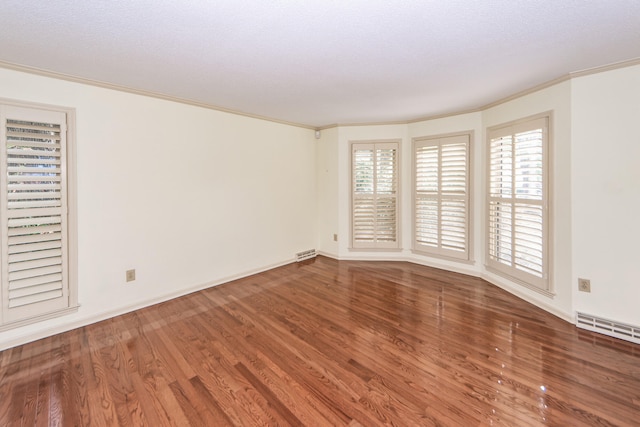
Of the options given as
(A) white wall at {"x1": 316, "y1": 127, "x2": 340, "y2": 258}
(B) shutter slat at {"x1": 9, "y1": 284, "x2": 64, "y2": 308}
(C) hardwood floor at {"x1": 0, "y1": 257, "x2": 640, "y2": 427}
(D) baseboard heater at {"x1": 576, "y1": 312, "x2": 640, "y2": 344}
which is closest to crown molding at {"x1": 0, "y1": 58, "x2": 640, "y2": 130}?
(A) white wall at {"x1": 316, "y1": 127, "x2": 340, "y2": 258}

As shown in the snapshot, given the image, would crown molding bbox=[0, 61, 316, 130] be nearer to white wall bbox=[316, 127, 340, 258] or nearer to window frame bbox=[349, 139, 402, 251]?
white wall bbox=[316, 127, 340, 258]

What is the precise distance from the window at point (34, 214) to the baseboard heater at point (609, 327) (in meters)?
4.63

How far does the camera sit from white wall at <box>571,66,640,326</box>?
238cm

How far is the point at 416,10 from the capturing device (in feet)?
5.49

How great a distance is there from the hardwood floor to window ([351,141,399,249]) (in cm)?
165

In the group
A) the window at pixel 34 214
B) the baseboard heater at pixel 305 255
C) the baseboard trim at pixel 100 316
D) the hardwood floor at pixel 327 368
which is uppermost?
the window at pixel 34 214

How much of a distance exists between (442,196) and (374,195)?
104 centimetres

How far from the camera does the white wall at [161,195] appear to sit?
268cm

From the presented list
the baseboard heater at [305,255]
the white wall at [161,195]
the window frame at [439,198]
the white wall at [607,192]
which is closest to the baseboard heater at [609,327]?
the white wall at [607,192]

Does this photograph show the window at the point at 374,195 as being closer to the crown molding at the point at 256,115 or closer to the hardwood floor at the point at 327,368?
the crown molding at the point at 256,115

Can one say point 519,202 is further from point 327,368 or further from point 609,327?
point 327,368

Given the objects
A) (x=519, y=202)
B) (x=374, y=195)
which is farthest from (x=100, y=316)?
(x=519, y=202)

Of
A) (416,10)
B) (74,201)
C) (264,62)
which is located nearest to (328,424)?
(416,10)

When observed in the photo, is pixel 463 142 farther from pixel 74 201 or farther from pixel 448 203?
pixel 74 201
